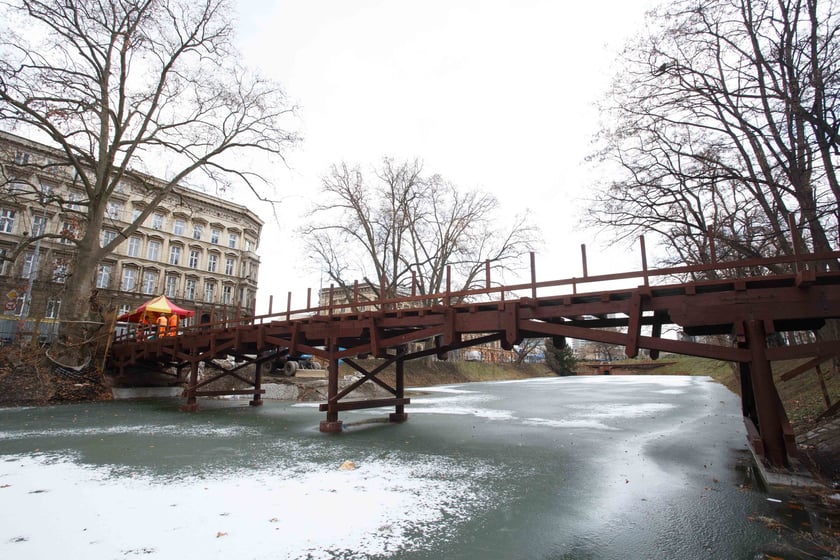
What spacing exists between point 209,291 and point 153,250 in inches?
284

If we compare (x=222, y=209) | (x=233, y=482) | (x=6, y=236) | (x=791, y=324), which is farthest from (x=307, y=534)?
(x=222, y=209)

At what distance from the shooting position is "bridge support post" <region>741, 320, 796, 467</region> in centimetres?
624

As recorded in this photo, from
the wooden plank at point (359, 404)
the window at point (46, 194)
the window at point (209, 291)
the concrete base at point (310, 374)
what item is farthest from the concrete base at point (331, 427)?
the window at point (209, 291)

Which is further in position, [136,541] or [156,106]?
[156,106]

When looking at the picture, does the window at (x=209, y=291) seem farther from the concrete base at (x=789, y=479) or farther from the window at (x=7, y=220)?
the concrete base at (x=789, y=479)

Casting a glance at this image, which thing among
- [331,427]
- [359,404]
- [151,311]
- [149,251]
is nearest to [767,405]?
[331,427]

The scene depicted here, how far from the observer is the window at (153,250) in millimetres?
44609

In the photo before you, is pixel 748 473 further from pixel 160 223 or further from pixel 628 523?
pixel 160 223

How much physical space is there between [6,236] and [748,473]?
1935 inches

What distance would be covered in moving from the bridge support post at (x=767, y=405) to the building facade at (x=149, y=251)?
33052 millimetres

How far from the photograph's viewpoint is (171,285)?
4591 centimetres

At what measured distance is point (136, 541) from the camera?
3936 mm

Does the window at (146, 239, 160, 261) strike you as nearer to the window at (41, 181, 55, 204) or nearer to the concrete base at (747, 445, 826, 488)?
the window at (41, 181, 55, 204)

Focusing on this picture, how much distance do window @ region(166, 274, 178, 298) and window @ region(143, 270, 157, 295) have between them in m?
1.27
